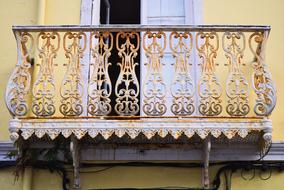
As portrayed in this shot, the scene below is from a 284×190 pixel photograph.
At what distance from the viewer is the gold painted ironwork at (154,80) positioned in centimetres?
715

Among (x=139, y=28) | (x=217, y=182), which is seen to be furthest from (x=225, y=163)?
(x=139, y=28)

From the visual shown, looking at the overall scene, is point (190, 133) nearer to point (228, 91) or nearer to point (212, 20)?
point (228, 91)

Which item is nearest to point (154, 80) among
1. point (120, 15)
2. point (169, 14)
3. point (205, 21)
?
point (205, 21)

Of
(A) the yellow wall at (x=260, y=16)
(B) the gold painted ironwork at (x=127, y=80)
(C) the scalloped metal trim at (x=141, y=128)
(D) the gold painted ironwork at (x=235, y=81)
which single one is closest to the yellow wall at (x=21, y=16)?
(B) the gold painted ironwork at (x=127, y=80)

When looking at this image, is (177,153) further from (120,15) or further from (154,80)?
(120,15)

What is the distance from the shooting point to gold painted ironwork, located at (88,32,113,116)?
7.18 meters

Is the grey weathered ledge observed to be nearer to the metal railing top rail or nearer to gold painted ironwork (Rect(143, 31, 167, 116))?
gold painted ironwork (Rect(143, 31, 167, 116))

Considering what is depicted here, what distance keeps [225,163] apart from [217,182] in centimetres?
28

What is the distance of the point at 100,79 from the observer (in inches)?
294

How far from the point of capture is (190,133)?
697cm

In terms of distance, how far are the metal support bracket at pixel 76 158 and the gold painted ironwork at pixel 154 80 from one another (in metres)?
0.98

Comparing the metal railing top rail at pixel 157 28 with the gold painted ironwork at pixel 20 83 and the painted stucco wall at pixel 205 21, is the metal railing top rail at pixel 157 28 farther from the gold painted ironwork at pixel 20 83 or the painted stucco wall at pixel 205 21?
the painted stucco wall at pixel 205 21

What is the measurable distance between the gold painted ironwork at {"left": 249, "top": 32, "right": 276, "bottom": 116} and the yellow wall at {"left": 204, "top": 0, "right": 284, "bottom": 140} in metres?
0.85

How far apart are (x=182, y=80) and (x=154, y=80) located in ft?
1.22
